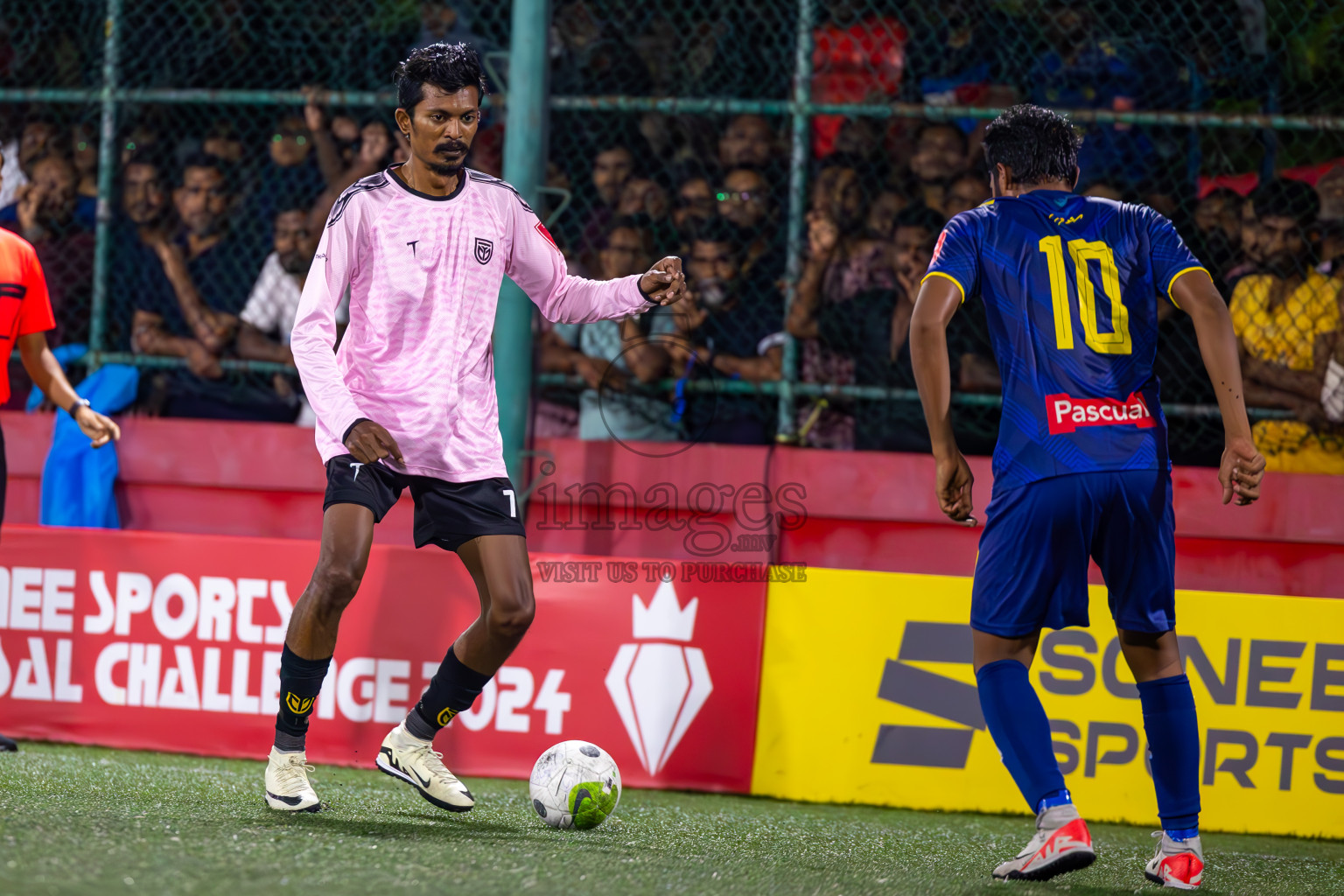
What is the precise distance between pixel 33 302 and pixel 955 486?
141 inches

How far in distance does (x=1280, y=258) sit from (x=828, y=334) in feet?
6.10

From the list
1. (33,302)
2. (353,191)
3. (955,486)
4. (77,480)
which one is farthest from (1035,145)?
Result: (77,480)

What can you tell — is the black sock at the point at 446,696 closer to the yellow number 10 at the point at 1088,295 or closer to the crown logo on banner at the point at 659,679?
the crown logo on banner at the point at 659,679

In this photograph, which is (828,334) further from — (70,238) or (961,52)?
(70,238)

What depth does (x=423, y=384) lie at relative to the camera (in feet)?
12.4

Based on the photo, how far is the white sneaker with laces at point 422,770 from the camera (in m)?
3.94

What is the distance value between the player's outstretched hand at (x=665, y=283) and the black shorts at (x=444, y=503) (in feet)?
2.26

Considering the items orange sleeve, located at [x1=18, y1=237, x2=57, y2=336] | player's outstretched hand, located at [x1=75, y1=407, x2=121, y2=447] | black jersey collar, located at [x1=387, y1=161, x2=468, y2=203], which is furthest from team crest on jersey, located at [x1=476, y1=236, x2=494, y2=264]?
orange sleeve, located at [x1=18, y1=237, x2=57, y2=336]

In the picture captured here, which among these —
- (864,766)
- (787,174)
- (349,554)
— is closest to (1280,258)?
(787,174)

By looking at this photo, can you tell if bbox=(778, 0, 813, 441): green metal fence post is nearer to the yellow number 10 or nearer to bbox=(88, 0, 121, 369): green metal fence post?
the yellow number 10

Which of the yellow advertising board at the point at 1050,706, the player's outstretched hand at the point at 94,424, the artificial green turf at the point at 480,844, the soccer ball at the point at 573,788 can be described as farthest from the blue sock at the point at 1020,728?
the player's outstretched hand at the point at 94,424

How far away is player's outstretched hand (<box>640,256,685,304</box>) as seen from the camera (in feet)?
12.7

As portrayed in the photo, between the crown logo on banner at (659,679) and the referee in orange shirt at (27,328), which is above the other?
the referee in orange shirt at (27,328)

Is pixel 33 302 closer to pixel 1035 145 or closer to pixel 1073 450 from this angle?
pixel 1035 145
